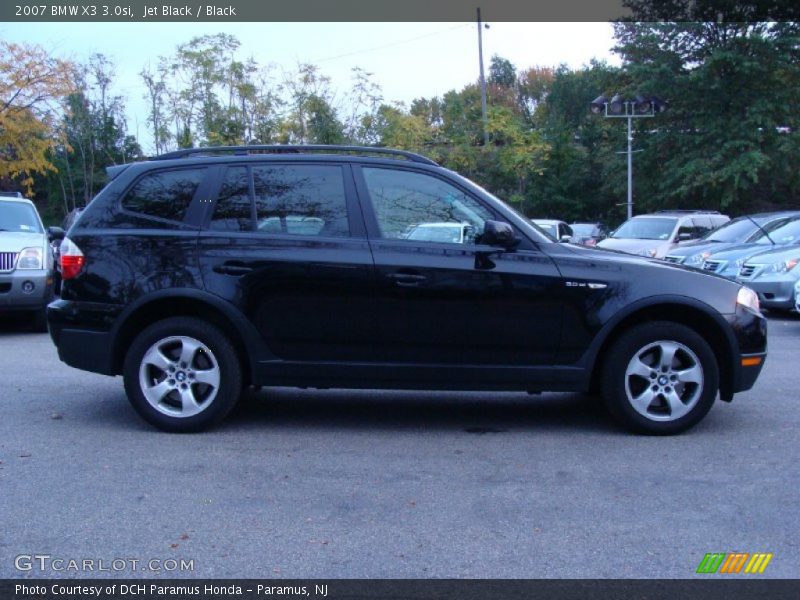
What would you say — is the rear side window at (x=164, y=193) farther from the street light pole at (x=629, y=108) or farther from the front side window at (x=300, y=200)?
the street light pole at (x=629, y=108)

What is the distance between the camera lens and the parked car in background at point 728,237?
47.9 ft

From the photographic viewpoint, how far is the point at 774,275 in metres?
12.3

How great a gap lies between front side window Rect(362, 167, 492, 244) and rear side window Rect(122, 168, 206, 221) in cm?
124

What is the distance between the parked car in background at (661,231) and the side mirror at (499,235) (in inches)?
487

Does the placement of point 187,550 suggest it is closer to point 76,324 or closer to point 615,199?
point 76,324

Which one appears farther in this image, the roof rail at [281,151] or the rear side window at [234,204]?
the roof rail at [281,151]

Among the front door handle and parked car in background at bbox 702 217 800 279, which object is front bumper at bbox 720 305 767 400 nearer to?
the front door handle

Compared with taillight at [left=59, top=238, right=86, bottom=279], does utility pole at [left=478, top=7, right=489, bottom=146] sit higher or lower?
higher

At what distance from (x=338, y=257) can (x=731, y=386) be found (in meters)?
2.82

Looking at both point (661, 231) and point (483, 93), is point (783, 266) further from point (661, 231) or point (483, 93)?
point (483, 93)

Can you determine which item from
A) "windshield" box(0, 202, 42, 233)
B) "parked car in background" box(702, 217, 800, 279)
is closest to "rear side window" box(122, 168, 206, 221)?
"windshield" box(0, 202, 42, 233)

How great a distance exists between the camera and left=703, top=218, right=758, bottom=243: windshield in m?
15.1
